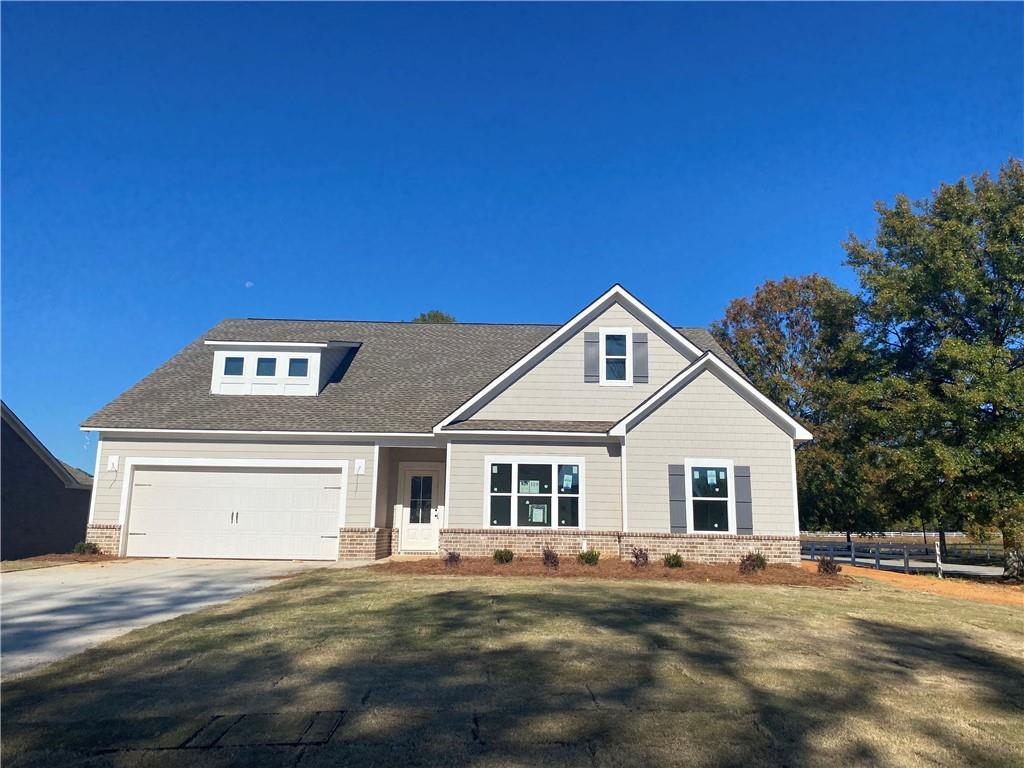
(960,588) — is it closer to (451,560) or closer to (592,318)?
(592,318)

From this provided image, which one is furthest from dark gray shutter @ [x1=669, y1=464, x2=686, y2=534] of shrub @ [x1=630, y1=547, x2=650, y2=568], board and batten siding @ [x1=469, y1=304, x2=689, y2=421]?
board and batten siding @ [x1=469, y1=304, x2=689, y2=421]

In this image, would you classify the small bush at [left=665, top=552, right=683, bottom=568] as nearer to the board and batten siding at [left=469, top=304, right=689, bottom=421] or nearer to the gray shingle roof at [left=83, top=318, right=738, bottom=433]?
the board and batten siding at [left=469, top=304, right=689, bottom=421]

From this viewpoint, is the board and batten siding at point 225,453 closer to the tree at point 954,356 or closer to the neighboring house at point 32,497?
the neighboring house at point 32,497

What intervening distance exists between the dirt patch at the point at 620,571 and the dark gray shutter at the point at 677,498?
97 centimetres

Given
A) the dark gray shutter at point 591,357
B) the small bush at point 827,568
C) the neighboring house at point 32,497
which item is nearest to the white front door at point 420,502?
the dark gray shutter at point 591,357

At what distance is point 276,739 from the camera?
4273 mm

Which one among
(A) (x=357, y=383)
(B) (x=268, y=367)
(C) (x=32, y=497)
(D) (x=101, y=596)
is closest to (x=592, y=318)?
(A) (x=357, y=383)

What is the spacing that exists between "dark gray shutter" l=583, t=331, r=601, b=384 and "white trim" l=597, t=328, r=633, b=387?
55 mm

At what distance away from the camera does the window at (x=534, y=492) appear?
1611cm

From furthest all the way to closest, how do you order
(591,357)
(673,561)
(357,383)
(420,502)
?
1. (357,383)
2. (420,502)
3. (591,357)
4. (673,561)

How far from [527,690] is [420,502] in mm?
13422

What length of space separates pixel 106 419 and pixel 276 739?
1581 centimetres

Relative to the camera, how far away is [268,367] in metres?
19.2

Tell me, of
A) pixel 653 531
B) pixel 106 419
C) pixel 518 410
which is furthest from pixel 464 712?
pixel 106 419
